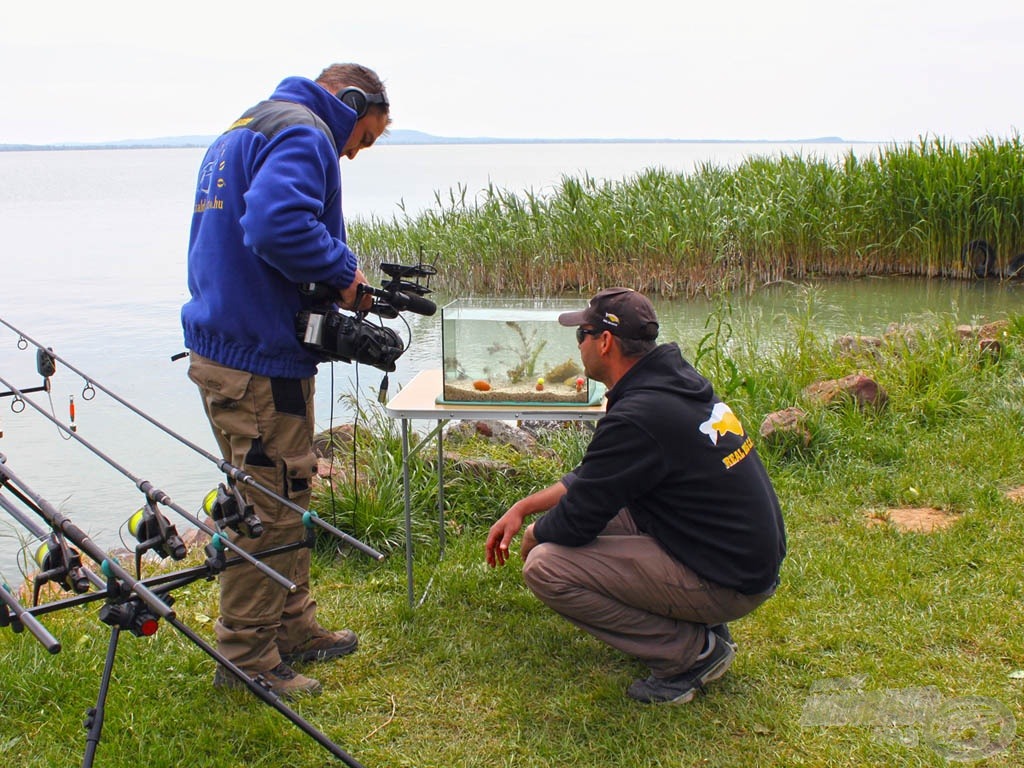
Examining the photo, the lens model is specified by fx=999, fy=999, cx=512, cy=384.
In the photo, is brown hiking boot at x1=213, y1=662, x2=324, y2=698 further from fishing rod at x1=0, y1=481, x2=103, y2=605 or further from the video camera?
fishing rod at x1=0, y1=481, x2=103, y2=605

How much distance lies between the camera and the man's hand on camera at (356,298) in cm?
339

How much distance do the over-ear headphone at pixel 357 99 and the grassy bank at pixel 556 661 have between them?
1.99 metres

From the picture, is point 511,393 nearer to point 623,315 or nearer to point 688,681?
point 623,315

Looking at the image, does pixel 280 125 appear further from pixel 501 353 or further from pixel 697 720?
pixel 697 720

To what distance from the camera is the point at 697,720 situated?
3.23 meters

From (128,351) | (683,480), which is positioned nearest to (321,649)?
(683,480)

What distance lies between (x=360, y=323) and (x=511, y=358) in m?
0.90

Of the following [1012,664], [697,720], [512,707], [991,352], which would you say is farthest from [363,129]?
[991,352]

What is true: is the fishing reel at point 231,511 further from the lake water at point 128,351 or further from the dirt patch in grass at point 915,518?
the dirt patch in grass at point 915,518

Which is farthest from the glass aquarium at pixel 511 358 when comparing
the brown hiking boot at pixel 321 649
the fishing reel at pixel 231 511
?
the fishing reel at pixel 231 511

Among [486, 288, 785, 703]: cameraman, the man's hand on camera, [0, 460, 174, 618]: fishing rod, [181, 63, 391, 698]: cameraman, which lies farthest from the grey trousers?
[0, 460, 174, 618]: fishing rod

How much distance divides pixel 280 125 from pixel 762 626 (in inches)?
99.5

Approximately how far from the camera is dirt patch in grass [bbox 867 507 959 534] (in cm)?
467

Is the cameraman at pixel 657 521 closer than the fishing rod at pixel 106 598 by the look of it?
No
